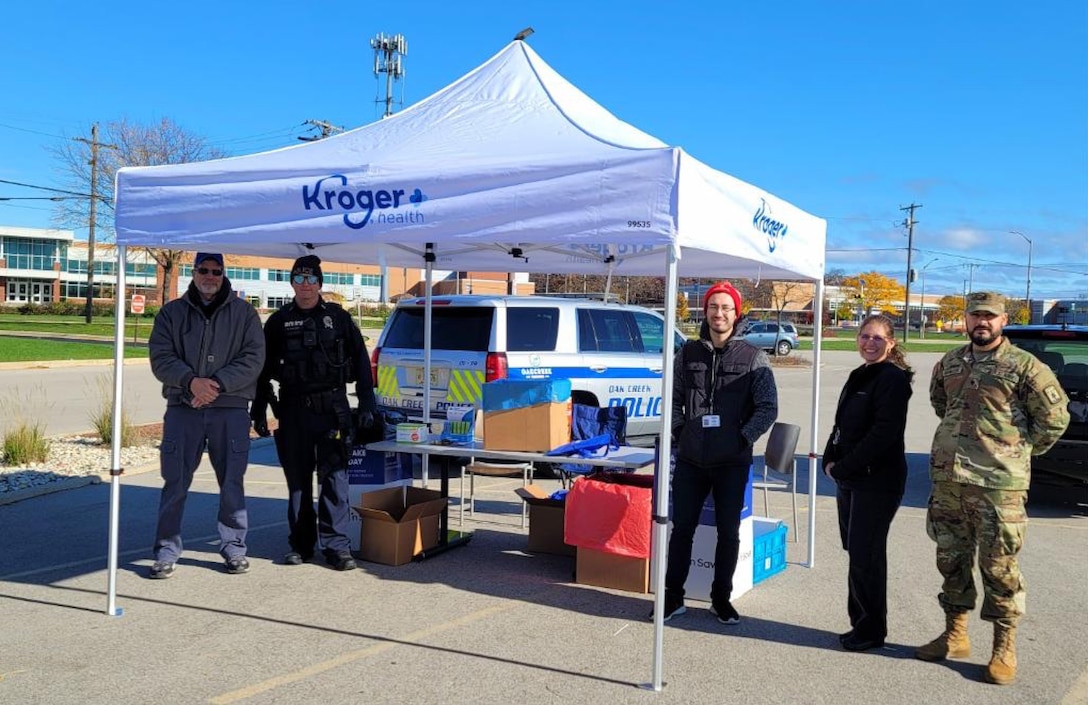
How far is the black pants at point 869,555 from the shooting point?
4891 millimetres

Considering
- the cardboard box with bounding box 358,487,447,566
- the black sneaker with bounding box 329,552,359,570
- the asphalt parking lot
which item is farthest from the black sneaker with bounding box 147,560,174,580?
the cardboard box with bounding box 358,487,447,566

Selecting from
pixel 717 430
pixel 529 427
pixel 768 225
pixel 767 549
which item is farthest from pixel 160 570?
pixel 768 225

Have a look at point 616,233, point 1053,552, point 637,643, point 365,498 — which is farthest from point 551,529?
point 1053,552

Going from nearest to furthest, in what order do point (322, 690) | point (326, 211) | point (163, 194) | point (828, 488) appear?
point (322, 690) < point (326, 211) < point (163, 194) < point (828, 488)

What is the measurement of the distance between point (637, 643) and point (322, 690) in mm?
1732

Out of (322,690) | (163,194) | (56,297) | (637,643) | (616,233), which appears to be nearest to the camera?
(322,690)

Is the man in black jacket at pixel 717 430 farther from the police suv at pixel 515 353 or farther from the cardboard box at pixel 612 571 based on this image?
the police suv at pixel 515 353

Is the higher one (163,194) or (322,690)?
(163,194)

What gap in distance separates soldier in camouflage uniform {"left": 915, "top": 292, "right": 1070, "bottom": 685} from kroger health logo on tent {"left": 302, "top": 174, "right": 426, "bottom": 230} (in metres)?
3.02

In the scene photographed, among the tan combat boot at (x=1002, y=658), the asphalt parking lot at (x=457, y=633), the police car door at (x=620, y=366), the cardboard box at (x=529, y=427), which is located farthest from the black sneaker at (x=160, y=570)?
the police car door at (x=620, y=366)

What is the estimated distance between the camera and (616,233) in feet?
15.0

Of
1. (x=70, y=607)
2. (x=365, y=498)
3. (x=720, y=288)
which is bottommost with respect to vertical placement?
(x=70, y=607)

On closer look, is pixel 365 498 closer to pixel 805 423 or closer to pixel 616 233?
pixel 616 233

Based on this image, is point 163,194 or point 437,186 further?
point 163,194
